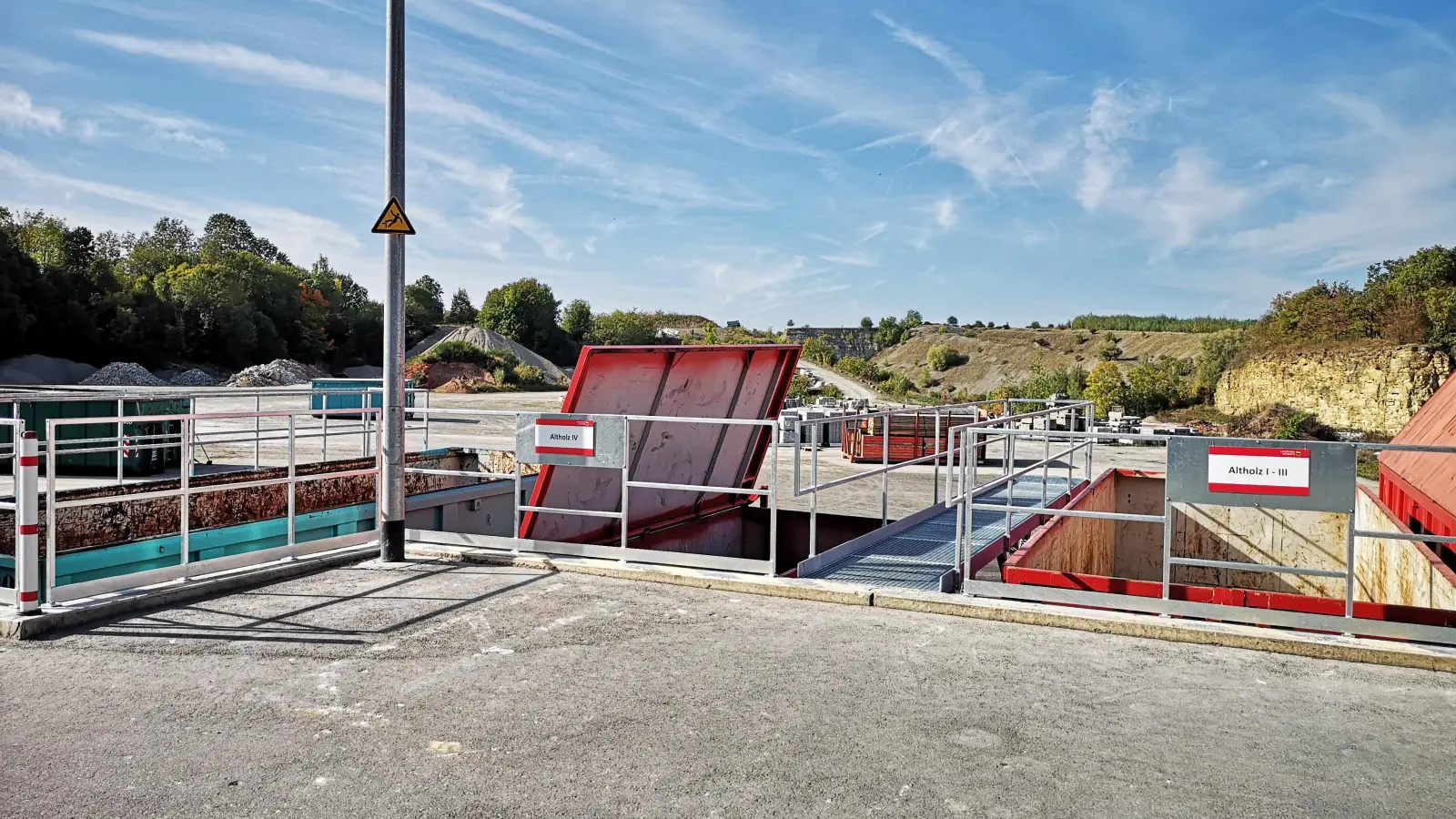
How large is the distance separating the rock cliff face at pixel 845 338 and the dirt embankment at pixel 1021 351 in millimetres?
7307

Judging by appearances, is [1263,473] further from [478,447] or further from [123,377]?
[123,377]

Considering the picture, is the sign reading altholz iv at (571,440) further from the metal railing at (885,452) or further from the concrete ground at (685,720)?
the concrete ground at (685,720)

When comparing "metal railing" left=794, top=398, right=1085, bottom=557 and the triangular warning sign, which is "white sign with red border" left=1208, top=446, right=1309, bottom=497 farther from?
the triangular warning sign

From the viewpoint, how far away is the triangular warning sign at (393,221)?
7.79 meters

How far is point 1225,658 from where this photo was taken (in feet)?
18.3

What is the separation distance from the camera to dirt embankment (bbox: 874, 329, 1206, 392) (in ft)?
234

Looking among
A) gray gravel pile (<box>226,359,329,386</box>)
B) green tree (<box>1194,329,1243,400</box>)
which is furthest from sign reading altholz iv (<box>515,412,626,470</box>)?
green tree (<box>1194,329,1243,400</box>)

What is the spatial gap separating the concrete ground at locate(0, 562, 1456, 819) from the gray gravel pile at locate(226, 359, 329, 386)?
36782 mm

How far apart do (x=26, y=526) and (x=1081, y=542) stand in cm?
1048

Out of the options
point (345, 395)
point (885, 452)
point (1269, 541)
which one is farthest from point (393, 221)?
point (345, 395)

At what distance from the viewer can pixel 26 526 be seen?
18.9ft

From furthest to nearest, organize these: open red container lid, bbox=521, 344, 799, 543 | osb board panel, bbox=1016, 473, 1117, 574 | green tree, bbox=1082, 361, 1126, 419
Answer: green tree, bbox=1082, 361, 1126, 419
open red container lid, bbox=521, 344, 799, 543
osb board panel, bbox=1016, 473, 1117, 574

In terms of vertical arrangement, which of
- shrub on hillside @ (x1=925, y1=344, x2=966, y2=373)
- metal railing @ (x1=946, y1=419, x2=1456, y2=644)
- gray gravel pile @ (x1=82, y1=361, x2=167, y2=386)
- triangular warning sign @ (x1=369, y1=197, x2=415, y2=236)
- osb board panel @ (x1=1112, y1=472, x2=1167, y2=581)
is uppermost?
shrub on hillside @ (x1=925, y1=344, x2=966, y2=373)

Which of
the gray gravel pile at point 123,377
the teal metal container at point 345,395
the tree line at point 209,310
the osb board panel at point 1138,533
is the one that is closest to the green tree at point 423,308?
the tree line at point 209,310
